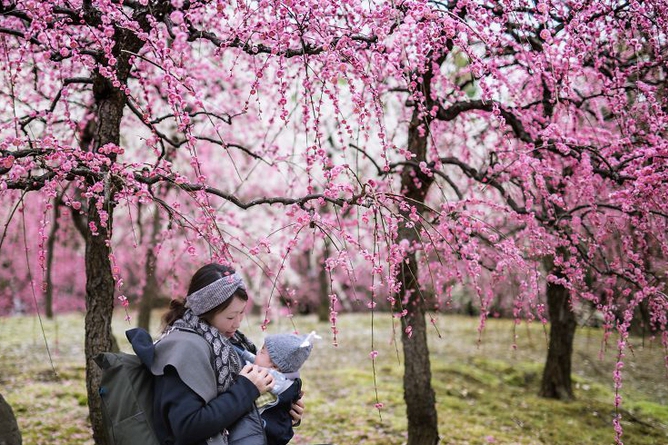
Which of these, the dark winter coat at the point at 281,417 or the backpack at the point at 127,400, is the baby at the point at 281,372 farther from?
the backpack at the point at 127,400

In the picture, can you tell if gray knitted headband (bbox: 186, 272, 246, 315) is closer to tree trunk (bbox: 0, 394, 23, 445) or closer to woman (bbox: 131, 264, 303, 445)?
woman (bbox: 131, 264, 303, 445)

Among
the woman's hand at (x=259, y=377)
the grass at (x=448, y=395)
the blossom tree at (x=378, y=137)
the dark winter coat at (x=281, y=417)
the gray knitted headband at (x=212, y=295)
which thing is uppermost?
the blossom tree at (x=378, y=137)

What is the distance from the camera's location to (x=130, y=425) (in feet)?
6.57

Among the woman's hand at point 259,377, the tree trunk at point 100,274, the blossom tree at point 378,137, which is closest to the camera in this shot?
the woman's hand at point 259,377

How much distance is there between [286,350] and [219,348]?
0.25 metres

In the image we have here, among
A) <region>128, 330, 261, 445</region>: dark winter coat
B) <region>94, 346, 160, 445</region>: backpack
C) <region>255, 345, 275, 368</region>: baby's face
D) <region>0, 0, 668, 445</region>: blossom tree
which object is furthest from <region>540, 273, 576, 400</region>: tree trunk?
<region>94, 346, 160, 445</region>: backpack

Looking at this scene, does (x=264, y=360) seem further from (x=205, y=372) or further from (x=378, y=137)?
(x=378, y=137)

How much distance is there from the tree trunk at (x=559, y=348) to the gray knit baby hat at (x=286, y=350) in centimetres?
455

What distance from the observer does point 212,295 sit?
2092 millimetres

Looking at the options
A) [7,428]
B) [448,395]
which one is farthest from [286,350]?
[448,395]

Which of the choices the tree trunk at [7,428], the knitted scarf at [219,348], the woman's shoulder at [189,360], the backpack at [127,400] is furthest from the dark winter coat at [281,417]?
the tree trunk at [7,428]

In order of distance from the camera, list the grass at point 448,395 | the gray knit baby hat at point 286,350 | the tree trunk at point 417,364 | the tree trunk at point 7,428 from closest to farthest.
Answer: the gray knit baby hat at point 286,350 < the tree trunk at point 7,428 < the tree trunk at point 417,364 < the grass at point 448,395

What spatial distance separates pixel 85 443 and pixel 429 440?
9.13ft

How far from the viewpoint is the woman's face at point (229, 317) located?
6.98 feet
